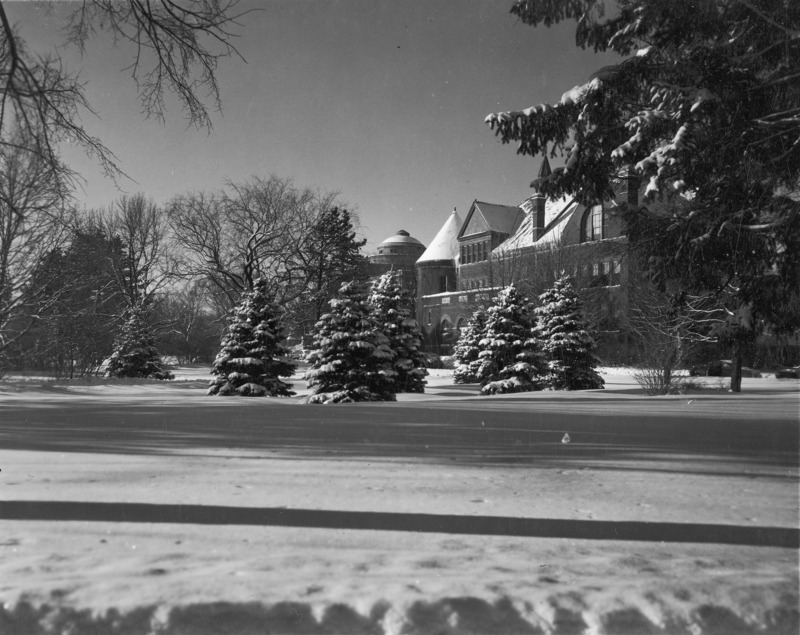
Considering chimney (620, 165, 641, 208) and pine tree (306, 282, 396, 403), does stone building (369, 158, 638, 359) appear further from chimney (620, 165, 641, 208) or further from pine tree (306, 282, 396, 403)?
chimney (620, 165, 641, 208)

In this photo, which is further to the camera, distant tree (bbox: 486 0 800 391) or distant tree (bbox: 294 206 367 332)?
distant tree (bbox: 294 206 367 332)

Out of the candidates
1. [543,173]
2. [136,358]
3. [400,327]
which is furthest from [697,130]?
[136,358]

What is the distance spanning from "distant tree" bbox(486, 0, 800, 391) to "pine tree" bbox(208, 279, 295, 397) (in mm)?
13365

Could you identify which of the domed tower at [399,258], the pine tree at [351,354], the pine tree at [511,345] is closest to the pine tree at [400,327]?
the domed tower at [399,258]

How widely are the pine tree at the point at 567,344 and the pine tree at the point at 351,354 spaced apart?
8.88 metres

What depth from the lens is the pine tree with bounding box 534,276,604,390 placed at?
945 inches

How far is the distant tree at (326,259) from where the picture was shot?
65.4 feet

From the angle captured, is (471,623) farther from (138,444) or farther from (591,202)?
(591,202)

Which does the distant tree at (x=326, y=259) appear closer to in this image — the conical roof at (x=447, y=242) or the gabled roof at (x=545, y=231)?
the conical roof at (x=447, y=242)

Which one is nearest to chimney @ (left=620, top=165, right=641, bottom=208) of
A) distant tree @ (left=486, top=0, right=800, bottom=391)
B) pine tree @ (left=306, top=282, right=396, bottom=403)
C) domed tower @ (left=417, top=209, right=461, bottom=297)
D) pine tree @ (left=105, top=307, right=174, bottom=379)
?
distant tree @ (left=486, top=0, right=800, bottom=391)

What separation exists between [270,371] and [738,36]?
53.3 ft

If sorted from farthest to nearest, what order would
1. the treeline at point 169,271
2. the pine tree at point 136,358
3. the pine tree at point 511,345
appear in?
the pine tree at point 136,358 → the pine tree at point 511,345 → the treeline at point 169,271

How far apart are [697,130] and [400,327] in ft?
53.1

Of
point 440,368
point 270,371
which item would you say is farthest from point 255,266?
point 440,368
